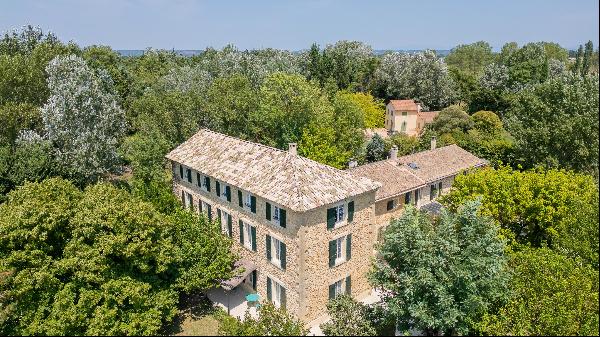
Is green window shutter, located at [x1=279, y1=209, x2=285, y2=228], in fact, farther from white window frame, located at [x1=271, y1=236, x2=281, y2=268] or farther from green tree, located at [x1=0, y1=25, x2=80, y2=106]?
green tree, located at [x1=0, y1=25, x2=80, y2=106]

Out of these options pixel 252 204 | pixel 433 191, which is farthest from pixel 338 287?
pixel 433 191

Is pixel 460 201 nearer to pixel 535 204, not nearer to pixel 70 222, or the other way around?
pixel 535 204

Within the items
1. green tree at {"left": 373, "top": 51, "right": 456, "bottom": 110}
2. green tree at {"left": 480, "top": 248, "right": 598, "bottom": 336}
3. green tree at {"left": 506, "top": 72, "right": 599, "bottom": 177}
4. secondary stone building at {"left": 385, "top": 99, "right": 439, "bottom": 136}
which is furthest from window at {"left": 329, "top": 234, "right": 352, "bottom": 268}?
green tree at {"left": 373, "top": 51, "right": 456, "bottom": 110}

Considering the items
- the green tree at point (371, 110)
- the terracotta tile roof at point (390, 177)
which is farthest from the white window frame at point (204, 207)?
the green tree at point (371, 110)

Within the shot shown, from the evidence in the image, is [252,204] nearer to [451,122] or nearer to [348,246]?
[348,246]

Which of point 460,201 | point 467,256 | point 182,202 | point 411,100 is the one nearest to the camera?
point 467,256

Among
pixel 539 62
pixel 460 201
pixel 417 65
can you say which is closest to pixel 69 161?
pixel 460 201
